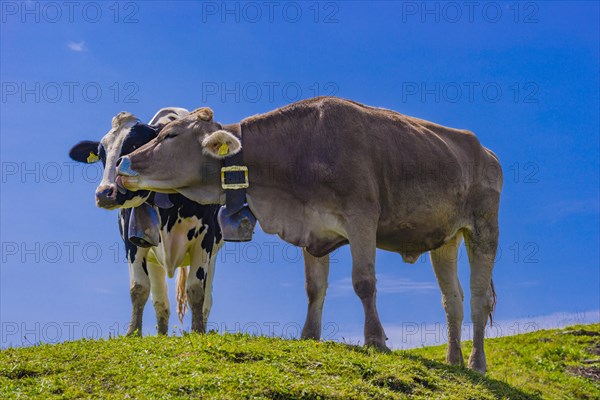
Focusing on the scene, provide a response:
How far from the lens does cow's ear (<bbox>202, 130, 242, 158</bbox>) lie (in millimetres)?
12594

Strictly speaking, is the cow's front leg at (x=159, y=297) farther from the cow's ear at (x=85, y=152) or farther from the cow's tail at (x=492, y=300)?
the cow's tail at (x=492, y=300)

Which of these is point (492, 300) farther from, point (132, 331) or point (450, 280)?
point (132, 331)

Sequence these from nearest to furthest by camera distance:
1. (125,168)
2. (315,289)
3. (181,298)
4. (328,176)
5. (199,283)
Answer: (328,176), (125,168), (315,289), (199,283), (181,298)

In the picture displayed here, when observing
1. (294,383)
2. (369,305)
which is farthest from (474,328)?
(294,383)

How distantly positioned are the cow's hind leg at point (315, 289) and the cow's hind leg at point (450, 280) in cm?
294

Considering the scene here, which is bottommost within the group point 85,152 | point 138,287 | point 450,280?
point 138,287

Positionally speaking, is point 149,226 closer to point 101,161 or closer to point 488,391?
point 101,161

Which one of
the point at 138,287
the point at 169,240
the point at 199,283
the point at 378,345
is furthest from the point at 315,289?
the point at 138,287

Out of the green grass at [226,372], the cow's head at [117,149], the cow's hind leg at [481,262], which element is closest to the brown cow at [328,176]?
the cow's head at [117,149]

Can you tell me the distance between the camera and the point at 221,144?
1268cm

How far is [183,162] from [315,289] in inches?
123

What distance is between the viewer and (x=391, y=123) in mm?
14141

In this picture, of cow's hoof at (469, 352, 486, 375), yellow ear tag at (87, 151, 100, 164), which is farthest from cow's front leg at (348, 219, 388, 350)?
yellow ear tag at (87, 151, 100, 164)

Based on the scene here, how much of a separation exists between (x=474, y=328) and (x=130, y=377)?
278 inches
